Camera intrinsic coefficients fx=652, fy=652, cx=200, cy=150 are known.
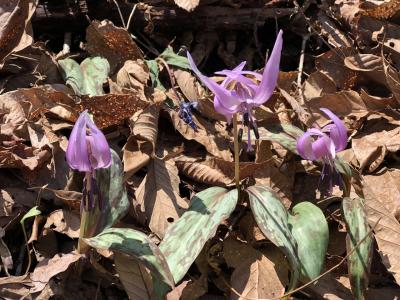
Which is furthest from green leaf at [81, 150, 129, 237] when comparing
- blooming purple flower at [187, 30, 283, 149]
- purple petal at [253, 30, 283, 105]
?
purple petal at [253, 30, 283, 105]

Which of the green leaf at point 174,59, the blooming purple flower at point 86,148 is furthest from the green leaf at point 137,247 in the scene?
the green leaf at point 174,59

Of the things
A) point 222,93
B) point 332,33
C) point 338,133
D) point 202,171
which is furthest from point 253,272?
point 332,33

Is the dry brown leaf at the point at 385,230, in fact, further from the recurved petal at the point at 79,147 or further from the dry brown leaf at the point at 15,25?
the dry brown leaf at the point at 15,25

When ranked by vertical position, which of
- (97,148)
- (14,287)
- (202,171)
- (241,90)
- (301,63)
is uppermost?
(241,90)

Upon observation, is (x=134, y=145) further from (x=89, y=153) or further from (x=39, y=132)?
(x=89, y=153)

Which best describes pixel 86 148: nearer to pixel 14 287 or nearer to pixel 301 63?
pixel 14 287

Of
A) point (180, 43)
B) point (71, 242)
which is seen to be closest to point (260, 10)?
point (180, 43)
